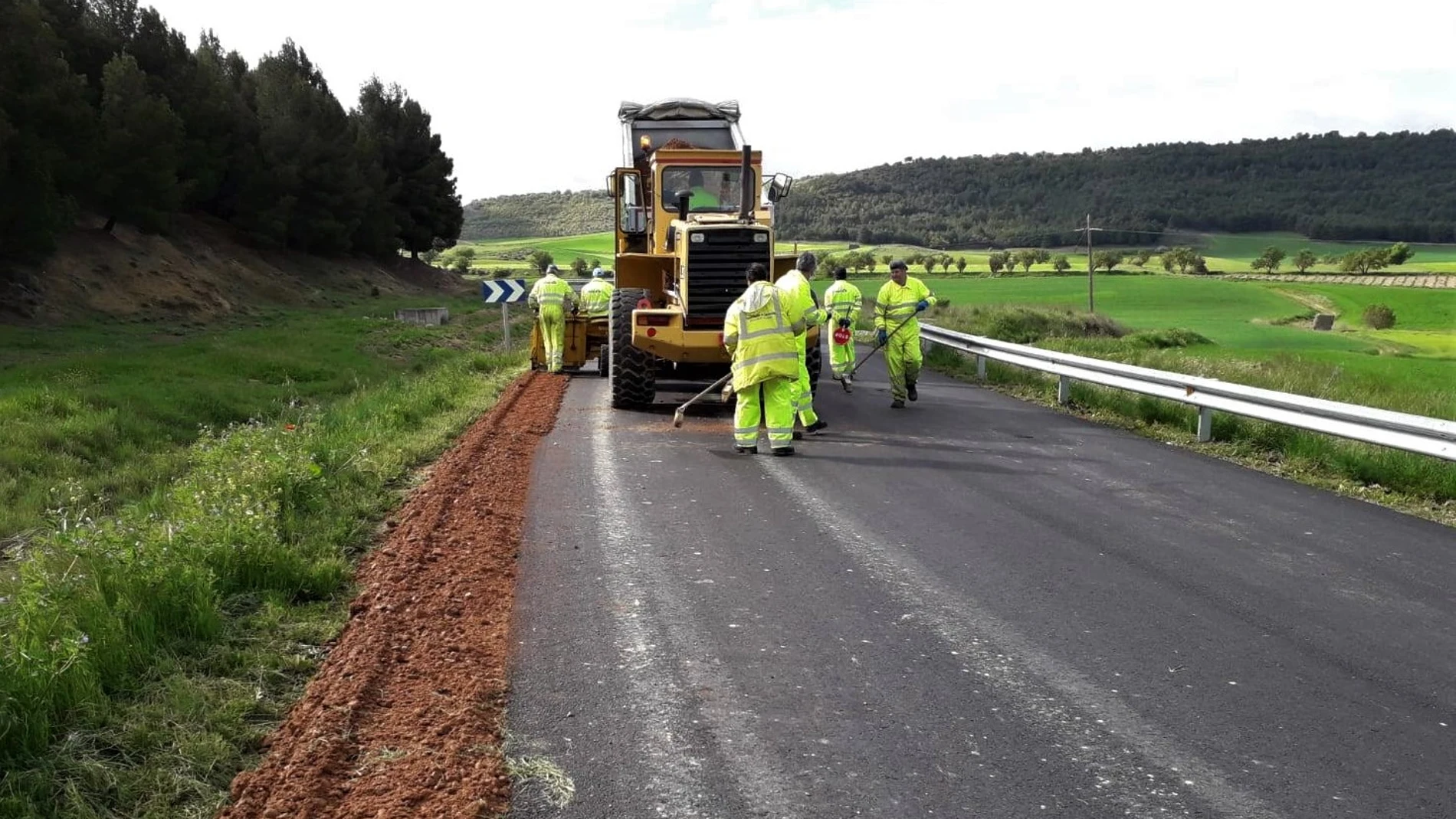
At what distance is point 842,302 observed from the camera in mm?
14836

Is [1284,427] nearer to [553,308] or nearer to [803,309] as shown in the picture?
[803,309]

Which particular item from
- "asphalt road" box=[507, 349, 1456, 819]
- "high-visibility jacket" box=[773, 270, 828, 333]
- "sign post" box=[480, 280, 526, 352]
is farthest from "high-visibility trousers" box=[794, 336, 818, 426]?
"sign post" box=[480, 280, 526, 352]

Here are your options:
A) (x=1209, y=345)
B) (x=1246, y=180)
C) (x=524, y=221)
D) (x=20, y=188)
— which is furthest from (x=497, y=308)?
(x=524, y=221)

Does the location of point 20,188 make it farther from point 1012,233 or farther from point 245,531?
point 1012,233

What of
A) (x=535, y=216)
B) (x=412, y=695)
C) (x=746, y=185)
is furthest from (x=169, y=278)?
(x=535, y=216)

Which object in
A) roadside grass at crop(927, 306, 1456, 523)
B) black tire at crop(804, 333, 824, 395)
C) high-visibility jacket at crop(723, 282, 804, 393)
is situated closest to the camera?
roadside grass at crop(927, 306, 1456, 523)

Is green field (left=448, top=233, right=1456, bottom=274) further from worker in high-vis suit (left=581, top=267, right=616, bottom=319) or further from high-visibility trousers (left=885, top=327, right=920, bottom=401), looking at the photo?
high-visibility trousers (left=885, top=327, right=920, bottom=401)

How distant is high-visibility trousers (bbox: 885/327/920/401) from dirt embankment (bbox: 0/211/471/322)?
22297 mm

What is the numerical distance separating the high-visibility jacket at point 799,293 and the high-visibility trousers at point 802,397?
0.24 meters

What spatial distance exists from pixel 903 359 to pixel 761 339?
3523 mm

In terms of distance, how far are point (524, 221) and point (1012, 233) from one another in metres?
66.8

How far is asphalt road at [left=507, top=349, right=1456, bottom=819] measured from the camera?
3623mm

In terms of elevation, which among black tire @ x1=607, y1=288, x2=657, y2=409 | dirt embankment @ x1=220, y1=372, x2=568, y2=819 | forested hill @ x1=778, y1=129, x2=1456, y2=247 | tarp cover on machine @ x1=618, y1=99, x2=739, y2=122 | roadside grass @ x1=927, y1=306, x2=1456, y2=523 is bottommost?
dirt embankment @ x1=220, y1=372, x2=568, y2=819

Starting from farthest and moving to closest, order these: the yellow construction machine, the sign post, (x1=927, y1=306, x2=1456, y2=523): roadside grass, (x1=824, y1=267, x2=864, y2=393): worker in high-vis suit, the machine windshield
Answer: the sign post
(x1=824, y1=267, x2=864, y2=393): worker in high-vis suit
the machine windshield
the yellow construction machine
(x1=927, y1=306, x2=1456, y2=523): roadside grass
